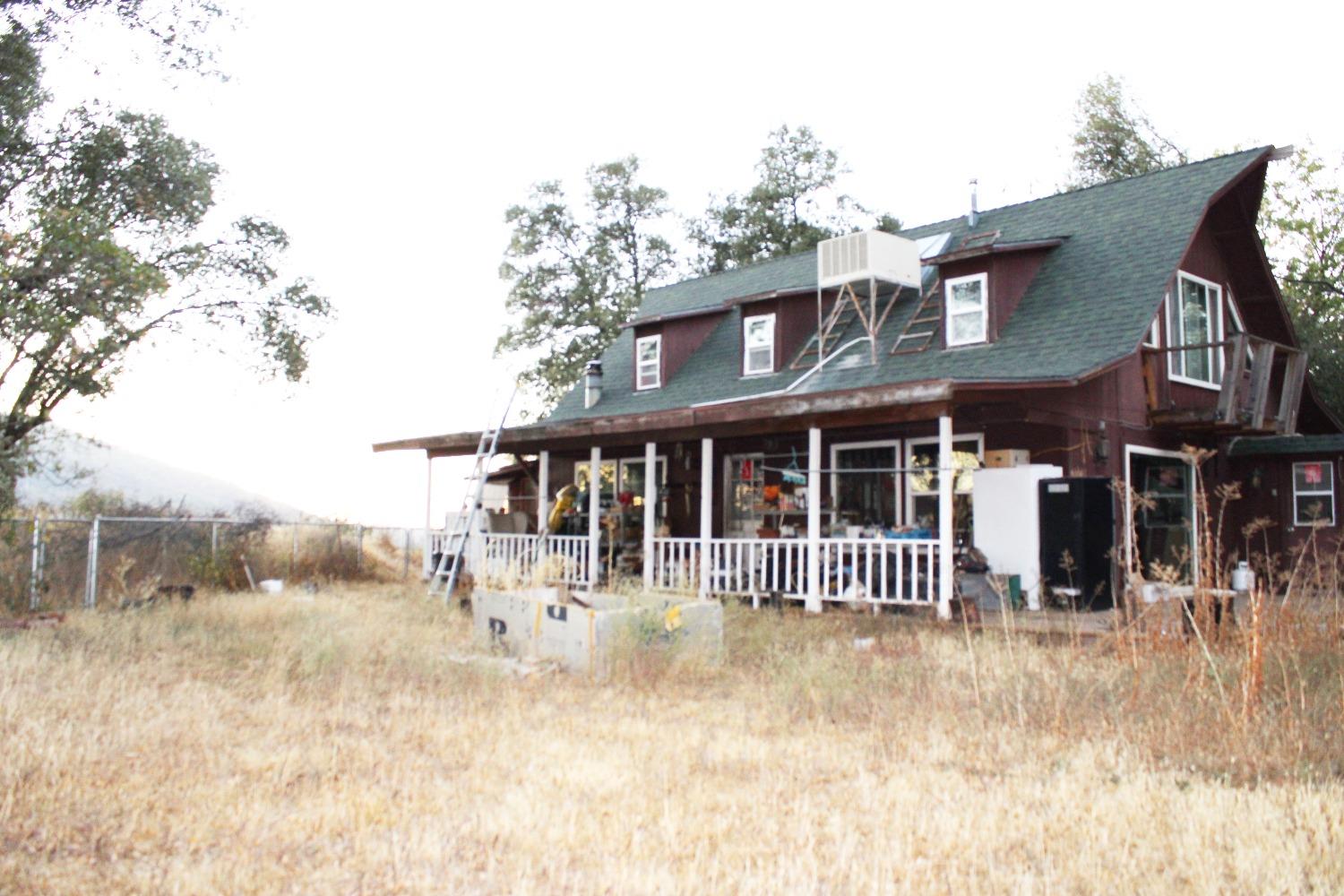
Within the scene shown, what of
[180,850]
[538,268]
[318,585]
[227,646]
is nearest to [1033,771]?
[180,850]

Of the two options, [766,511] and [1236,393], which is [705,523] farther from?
[1236,393]

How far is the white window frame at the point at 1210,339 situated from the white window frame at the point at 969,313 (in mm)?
2304

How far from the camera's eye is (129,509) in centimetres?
1902

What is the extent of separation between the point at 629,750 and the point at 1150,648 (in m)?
3.74

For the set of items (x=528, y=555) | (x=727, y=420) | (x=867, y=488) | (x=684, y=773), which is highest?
(x=727, y=420)

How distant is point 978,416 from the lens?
11.9m

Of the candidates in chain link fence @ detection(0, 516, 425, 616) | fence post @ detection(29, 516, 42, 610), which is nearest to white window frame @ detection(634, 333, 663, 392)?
chain link fence @ detection(0, 516, 425, 616)

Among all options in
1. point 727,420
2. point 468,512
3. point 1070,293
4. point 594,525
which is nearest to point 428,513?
point 468,512

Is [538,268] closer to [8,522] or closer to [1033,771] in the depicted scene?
[8,522]

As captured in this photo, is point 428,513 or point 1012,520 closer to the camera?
point 1012,520

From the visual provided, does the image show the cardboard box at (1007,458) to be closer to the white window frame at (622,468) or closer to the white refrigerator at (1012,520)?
the white refrigerator at (1012,520)

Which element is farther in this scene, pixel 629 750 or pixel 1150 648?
pixel 1150 648

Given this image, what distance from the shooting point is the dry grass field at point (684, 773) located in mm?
3992

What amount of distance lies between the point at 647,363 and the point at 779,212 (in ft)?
37.1
